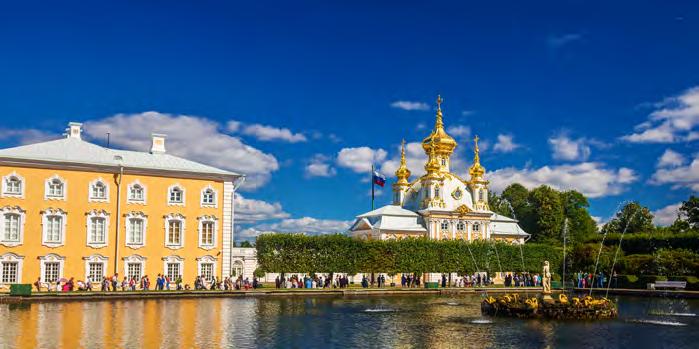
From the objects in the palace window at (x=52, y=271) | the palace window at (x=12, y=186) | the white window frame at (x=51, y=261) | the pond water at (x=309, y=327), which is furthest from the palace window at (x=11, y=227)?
the pond water at (x=309, y=327)

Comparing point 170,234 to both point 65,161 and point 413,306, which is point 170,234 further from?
point 413,306

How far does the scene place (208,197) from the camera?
5044cm

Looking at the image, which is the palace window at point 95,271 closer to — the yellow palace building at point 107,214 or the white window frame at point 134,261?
the yellow palace building at point 107,214

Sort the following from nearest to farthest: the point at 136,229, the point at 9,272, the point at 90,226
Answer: the point at 9,272 → the point at 90,226 → the point at 136,229

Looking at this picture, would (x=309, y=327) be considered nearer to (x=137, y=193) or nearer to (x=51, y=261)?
(x=51, y=261)

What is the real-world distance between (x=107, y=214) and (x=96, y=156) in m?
4.04

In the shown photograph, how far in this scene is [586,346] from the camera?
2098 cm

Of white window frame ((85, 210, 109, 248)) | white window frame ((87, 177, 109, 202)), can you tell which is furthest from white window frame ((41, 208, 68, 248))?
white window frame ((87, 177, 109, 202))

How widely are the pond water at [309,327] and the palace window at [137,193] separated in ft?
45.7

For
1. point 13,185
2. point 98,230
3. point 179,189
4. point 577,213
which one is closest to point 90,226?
point 98,230

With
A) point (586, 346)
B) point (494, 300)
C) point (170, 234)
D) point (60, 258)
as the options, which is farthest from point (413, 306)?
point (60, 258)

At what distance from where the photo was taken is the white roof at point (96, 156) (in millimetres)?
45875

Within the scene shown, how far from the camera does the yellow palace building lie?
147ft

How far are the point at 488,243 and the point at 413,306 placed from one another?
28.4 m
